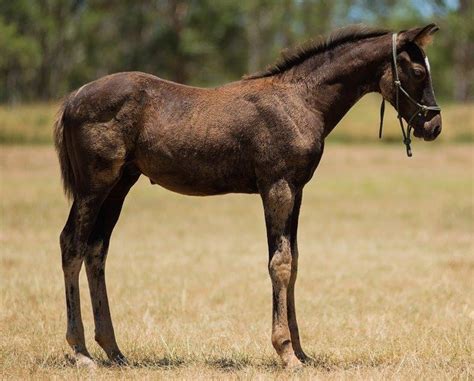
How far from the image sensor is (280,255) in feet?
25.3

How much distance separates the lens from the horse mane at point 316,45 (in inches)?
318

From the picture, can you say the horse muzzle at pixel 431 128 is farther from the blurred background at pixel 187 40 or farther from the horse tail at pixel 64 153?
the blurred background at pixel 187 40

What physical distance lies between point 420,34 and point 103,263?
129 inches

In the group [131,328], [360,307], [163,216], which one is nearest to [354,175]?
[163,216]

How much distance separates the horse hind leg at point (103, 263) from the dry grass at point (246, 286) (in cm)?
21

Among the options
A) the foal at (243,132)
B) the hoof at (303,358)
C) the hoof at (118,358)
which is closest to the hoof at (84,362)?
the foal at (243,132)

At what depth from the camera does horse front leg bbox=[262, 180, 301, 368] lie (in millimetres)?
7652

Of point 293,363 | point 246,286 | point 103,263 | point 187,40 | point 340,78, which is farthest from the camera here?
point 187,40

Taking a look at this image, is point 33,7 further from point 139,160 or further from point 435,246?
point 139,160

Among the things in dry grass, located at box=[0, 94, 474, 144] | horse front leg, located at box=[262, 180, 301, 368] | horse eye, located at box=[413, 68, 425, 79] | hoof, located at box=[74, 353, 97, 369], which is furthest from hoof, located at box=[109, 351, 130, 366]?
dry grass, located at box=[0, 94, 474, 144]

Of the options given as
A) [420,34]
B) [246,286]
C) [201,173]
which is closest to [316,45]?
[420,34]

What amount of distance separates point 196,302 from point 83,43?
197 feet

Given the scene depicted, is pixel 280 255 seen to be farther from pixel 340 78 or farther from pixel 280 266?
pixel 340 78

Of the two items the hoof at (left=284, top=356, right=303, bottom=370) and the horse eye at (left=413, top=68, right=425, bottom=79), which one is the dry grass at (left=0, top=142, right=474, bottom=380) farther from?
the horse eye at (left=413, top=68, right=425, bottom=79)
